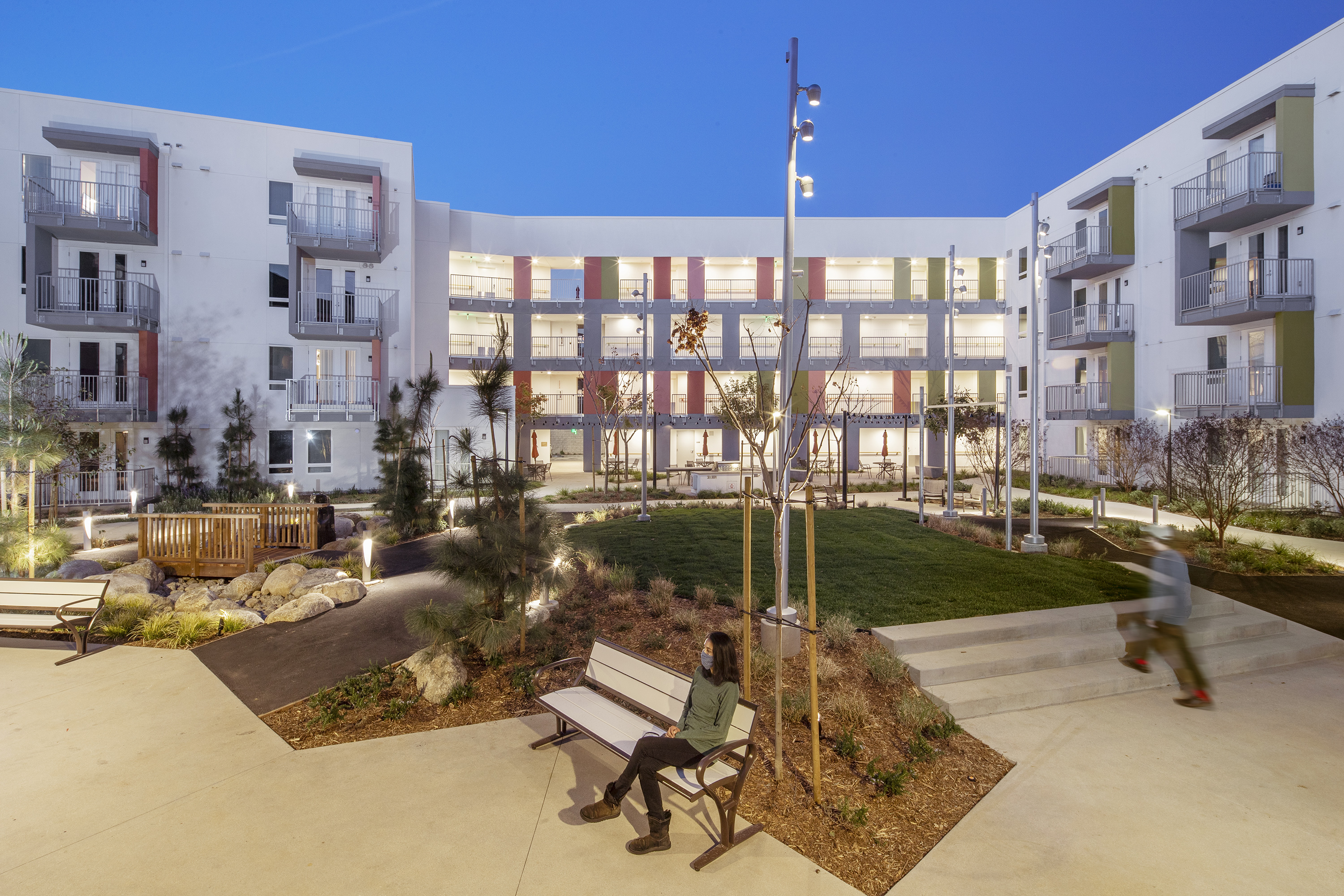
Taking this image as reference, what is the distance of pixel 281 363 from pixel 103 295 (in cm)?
556

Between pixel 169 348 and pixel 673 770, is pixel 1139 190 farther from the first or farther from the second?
pixel 169 348

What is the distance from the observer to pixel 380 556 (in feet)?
42.7

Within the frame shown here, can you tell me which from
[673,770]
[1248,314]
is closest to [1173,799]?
[673,770]

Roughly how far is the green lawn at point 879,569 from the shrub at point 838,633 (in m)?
0.57

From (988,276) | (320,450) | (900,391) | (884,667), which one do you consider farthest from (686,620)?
(988,276)

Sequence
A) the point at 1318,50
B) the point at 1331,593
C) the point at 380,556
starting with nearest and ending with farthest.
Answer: the point at 1331,593, the point at 380,556, the point at 1318,50

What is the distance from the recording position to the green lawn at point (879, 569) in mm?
8711

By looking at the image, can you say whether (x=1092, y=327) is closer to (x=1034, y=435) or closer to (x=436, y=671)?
(x=1034, y=435)

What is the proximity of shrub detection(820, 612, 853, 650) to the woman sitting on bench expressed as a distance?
313cm

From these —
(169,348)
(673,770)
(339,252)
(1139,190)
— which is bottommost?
(673,770)

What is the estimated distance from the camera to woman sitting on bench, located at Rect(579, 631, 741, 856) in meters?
4.04

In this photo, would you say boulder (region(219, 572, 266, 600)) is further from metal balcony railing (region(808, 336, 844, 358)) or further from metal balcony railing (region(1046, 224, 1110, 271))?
metal balcony railing (region(808, 336, 844, 358))

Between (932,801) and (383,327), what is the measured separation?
84.4 feet

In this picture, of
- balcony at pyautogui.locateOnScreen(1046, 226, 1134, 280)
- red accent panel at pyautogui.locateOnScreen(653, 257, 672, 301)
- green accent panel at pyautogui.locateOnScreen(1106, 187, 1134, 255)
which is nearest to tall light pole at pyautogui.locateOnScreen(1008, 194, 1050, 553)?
balcony at pyautogui.locateOnScreen(1046, 226, 1134, 280)
